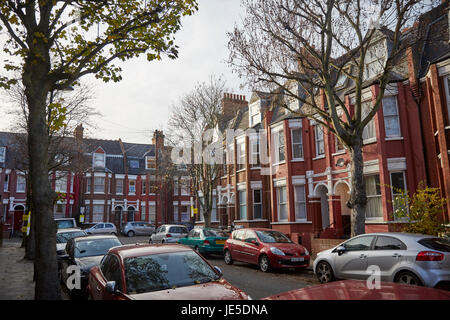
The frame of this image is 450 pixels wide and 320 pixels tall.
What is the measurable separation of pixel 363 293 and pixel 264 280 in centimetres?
850

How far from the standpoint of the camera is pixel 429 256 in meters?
7.77

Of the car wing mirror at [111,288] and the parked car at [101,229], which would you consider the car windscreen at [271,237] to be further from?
the parked car at [101,229]

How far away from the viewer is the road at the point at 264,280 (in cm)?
951

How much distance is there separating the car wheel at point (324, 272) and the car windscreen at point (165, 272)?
5829 millimetres

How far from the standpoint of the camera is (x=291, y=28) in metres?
12.3

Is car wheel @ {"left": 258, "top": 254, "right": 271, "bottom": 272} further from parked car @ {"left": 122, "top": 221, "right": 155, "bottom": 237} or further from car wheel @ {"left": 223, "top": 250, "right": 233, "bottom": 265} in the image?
parked car @ {"left": 122, "top": 221, "right": 155, "bottom": 237}

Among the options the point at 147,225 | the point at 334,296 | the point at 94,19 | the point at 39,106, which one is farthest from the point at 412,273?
the point at 147,225

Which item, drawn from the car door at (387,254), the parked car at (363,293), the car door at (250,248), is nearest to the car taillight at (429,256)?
the car door at (387,254)

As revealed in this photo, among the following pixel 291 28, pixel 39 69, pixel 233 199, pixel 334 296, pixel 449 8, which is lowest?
pixel 334 296

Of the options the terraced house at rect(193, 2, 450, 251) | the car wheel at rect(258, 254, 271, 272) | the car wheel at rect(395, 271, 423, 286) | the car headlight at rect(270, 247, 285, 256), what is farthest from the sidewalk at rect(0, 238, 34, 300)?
the terraced house at rect(193, 2, 450, 251)

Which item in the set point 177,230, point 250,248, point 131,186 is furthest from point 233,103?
point 131,186

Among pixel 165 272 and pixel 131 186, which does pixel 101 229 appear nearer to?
pixel 131 186

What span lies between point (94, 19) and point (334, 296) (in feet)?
27.5
